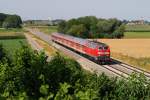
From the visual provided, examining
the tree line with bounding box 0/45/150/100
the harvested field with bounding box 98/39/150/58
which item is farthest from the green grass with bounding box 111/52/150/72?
the tree line with bounding box 0/45/150/100

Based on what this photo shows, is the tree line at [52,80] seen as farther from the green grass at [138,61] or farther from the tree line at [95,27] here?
the tree line at [95,27]

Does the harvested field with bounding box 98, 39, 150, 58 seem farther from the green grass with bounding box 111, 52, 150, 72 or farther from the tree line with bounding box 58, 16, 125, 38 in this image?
the tree line with bounding box 58, 16, 125, 38

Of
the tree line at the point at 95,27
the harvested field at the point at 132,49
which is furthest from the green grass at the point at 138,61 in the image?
the tree line at the point at 95,27

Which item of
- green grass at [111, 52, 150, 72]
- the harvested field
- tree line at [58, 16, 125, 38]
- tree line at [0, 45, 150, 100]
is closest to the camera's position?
tree line at [0, 45, 150, 100]

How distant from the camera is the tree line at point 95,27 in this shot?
15450 cm

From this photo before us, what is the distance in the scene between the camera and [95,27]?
524 ft

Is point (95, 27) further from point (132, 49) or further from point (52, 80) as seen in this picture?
point (52, 80)

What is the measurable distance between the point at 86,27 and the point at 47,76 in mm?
139057

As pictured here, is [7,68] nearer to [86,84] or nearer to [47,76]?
[47,76]

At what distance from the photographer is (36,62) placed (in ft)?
64.0

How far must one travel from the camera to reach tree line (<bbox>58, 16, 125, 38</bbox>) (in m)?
154

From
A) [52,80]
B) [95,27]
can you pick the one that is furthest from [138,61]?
[95,27]

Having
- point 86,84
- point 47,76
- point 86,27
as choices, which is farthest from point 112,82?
point 86,27

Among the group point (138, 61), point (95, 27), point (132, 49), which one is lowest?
point (132, 49)
